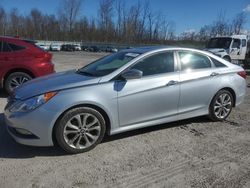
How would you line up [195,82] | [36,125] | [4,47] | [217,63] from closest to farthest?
[36,125], [195,82], [217,63], [4,47]

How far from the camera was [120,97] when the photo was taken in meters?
4.57

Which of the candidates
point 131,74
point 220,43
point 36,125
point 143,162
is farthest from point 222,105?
point 220,43

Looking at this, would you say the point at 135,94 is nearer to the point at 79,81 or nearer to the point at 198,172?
the point at 79,81

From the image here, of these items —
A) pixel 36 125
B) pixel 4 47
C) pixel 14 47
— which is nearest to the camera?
pixel 36 125

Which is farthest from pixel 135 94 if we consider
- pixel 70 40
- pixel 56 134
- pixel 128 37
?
pixel 70 40

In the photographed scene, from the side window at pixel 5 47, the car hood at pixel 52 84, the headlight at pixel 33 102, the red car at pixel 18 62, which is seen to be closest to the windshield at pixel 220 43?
the red car at pixel 18 62

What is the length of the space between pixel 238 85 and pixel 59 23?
95393 mm

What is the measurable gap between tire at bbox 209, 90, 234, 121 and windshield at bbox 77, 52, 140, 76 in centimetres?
184

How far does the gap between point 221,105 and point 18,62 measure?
521cm

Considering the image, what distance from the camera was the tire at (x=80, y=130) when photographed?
13.8 ft

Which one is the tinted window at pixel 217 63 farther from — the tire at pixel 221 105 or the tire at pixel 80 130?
the tire at pixel 80 130

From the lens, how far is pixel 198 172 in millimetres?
3820

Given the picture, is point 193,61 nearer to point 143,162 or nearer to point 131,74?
point 131,74

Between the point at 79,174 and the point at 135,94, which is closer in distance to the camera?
the point at 79,174
